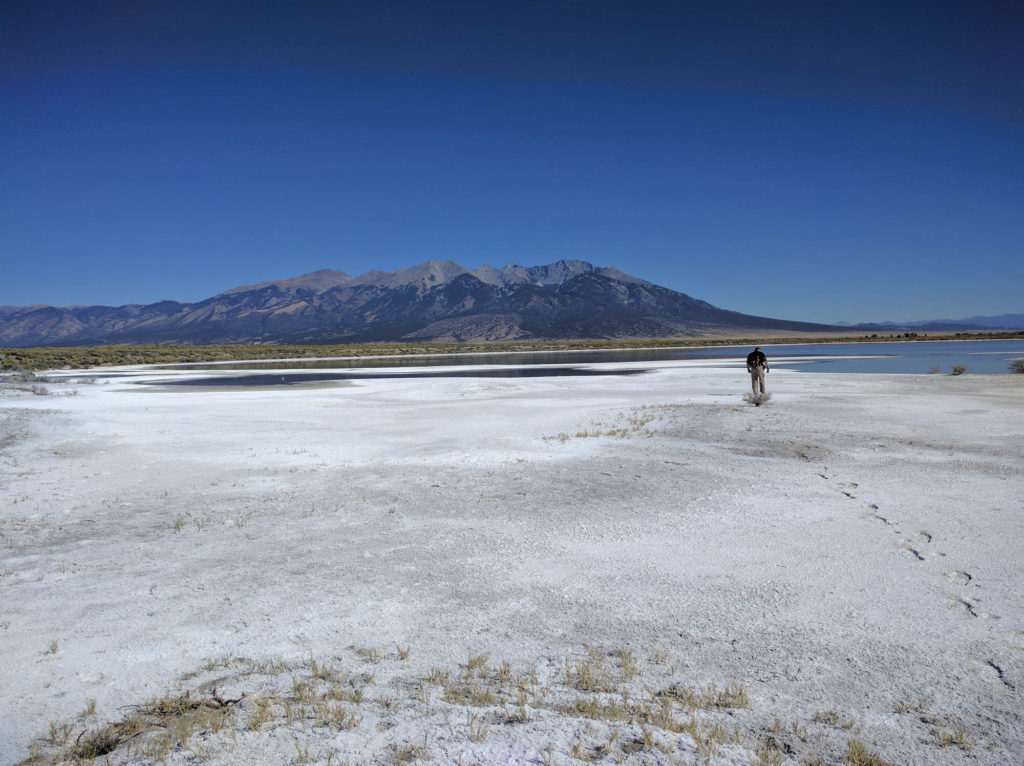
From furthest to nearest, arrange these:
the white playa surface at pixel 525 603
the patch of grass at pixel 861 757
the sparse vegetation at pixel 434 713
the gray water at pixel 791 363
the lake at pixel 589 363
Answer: the gray water at pixel 791 363, the lake at pixel 589 363, the white playa surface at pixel 525 603, the sparse vegetation at pixel 434 713, the patch of grass at pixel 861 757

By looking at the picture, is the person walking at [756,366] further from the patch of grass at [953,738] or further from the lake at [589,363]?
the patch of grass at [953,738]

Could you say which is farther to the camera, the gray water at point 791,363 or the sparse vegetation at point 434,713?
the gray water at point 791,363

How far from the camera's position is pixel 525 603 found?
634 centimetres

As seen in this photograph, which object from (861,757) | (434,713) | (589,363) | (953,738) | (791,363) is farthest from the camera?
(589,363)

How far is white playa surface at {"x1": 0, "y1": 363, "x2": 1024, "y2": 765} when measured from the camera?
4.27 m

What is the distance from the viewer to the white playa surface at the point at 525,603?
14.0 feet

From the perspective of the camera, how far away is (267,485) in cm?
1155

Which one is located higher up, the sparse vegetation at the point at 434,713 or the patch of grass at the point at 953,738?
the sparse vegetation at the point at 434,713

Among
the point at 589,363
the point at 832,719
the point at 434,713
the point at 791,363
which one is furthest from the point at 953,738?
the point at 589,363

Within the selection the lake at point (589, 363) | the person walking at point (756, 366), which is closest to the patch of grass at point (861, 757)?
the person walking at point (756, 366)

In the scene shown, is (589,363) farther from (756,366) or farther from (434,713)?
(434,713)

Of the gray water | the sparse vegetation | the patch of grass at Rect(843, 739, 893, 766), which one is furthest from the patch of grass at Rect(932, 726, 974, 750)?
the gray water

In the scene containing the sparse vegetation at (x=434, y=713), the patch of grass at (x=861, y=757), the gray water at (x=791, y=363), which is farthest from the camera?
the gray water at (x=791, y=363)

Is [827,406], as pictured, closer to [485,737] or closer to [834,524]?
[834,524]
